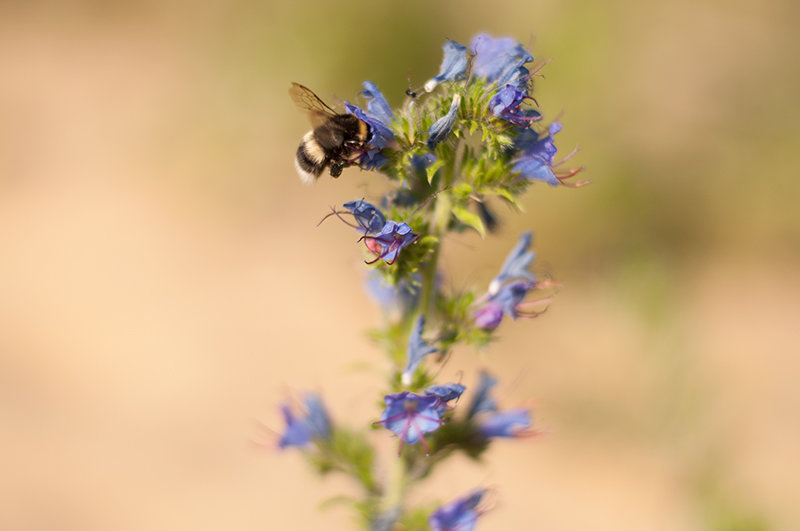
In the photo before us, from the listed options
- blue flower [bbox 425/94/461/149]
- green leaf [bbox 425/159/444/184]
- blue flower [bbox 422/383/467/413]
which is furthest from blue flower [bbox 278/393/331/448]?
blue flower [bbox 425/94/461/149]

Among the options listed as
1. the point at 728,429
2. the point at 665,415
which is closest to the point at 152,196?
the point at 665,415

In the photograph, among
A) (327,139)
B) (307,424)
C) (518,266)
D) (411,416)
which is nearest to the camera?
(411,416)

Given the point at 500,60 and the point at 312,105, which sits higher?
Answer: the point at 312,105

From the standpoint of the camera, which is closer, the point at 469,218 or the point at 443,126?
the point at 443,126

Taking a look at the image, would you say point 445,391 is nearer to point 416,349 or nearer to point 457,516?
point 416,349

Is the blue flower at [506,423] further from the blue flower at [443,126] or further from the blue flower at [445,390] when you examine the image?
the blue flower at [443,126]

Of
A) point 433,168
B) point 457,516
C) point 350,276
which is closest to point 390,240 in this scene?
point 433,168

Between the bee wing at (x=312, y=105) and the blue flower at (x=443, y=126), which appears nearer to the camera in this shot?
the blue flower at (x=443, y=126)

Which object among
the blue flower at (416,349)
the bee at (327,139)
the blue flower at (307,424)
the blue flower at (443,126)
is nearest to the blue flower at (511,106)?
the blue flower at (443,126)
